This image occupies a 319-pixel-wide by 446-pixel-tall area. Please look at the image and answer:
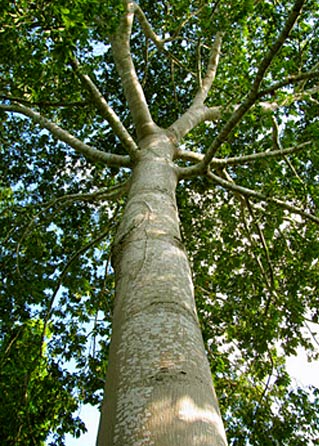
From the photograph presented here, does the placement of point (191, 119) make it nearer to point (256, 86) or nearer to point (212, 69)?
point (212, 69)

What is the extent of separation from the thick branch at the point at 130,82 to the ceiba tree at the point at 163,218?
0.03 m

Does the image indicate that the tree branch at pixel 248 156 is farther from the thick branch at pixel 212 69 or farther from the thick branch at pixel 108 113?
the thick branch at pixel 212 69

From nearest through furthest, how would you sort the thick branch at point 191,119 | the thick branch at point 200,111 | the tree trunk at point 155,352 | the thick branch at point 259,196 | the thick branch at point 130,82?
the tree trunk at point 155,352, the thick branch at point 259,196, the thick branch at point 130,82, the thick branch at point 191,119, the thick branch at point 200,111

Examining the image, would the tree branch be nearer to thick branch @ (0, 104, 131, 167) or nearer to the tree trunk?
thick branch @ (0, 104, 131, 167)

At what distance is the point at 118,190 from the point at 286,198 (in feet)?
7.99

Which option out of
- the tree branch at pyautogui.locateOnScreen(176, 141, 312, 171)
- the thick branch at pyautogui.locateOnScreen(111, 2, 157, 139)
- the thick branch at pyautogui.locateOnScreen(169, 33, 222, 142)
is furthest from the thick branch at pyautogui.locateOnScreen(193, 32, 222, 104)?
the tree branch at pyautogui.locateOnScreen(176, 141, 312, 171)

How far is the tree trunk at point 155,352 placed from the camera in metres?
1.17

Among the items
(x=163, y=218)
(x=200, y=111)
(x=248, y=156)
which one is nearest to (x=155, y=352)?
(x=163, y=218)

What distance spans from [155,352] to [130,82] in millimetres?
4283

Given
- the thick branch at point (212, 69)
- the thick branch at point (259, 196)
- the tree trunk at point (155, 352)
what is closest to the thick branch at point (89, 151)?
the thick branch at point (259, 196)

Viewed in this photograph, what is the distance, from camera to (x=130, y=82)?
199 inches

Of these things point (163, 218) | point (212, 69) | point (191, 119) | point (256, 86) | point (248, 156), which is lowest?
point (163, 218)

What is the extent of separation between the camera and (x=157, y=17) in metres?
7.69

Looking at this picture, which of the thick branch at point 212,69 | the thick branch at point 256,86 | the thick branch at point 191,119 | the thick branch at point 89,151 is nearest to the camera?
the thick branch at point 256,86
